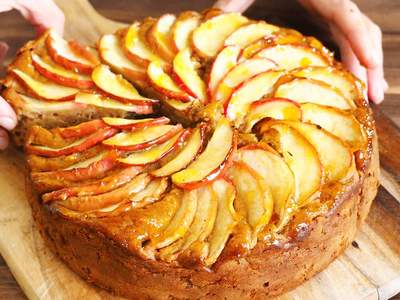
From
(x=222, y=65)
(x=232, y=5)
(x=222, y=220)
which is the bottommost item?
(x=232, y=5)

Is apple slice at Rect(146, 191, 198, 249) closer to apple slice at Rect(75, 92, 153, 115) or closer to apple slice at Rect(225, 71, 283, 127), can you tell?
apple slice at Rect(225, 71, 283, 127)

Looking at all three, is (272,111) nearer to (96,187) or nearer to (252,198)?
(252,198)

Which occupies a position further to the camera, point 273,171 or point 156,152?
point 156,152

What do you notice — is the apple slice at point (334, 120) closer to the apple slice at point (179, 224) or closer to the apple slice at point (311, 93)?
the apple slice at point (311, 93)

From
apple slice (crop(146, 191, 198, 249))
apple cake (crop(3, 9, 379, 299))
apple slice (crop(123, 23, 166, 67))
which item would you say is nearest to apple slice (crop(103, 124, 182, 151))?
apple cake (crop(3, 9, 379, 299))

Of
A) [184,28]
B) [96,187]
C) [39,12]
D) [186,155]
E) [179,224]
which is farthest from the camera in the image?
[39,12]

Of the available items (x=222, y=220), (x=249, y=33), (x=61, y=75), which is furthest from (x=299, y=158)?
(x=61, y=75)
